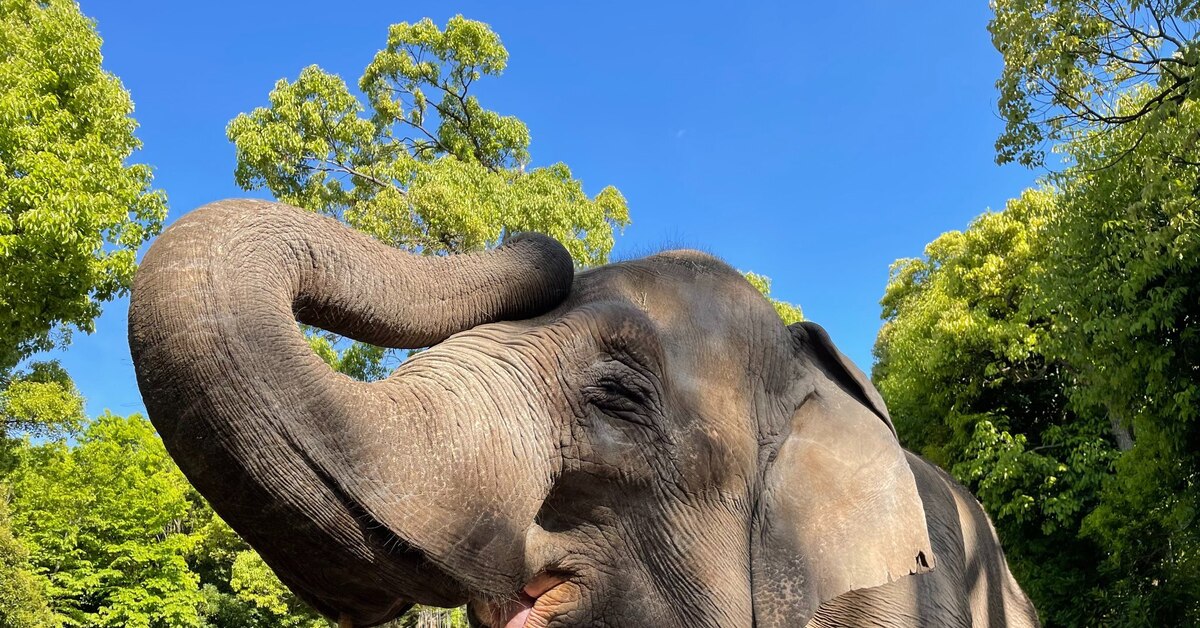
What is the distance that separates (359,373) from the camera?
13.2 metres

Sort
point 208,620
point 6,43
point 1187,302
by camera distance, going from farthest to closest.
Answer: point 208,620, point 6,43, point 1187,302

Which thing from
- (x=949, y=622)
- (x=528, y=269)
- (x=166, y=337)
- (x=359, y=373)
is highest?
(x=359, y=373)

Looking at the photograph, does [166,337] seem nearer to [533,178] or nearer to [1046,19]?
[1046,19]

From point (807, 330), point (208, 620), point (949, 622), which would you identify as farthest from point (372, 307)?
point (208, 620)

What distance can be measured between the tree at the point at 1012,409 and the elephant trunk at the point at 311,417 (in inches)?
439

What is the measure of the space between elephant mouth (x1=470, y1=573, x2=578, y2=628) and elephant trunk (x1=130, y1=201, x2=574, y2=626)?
194 millimetres

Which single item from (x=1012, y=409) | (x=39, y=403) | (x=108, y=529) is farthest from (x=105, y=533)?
(x=1012, y=409)

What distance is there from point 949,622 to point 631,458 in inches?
58.0

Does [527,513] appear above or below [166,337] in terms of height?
below

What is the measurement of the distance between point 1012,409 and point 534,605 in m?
17.0

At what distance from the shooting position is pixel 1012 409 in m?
16.4

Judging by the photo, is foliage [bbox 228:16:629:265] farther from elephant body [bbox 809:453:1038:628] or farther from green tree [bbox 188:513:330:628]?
green tree [bbox 188:513:330:628]

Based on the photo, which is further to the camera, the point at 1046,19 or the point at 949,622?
the point at 1046,19

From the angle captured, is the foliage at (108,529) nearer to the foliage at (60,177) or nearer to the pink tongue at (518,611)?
the foliage at (60,177)
